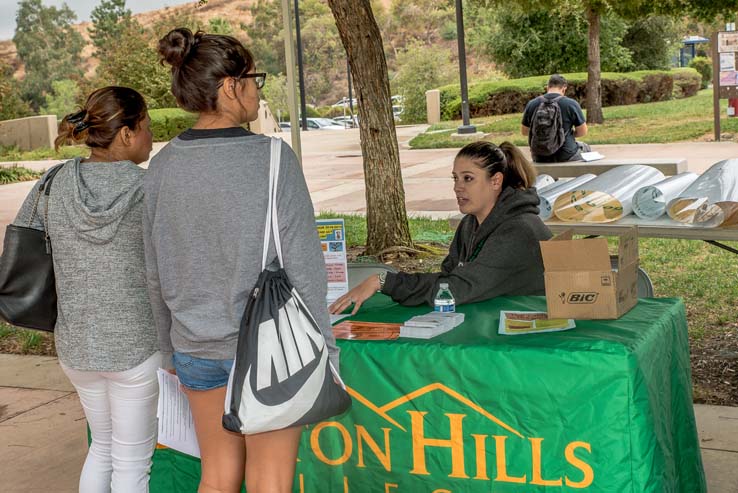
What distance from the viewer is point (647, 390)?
2637mm

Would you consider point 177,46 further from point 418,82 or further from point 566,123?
point 418,82

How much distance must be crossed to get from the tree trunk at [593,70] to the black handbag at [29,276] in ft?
64.6

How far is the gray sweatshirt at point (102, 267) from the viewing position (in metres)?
2.53

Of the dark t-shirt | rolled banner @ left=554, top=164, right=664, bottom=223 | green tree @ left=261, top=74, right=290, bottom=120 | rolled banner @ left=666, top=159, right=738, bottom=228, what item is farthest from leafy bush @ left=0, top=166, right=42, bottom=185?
green tree @ left=261, top=74, right=290, bottom=120

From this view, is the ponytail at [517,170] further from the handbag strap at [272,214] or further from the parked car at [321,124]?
the parked car at [321,124]

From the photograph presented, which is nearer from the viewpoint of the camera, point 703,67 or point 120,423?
point 120,423

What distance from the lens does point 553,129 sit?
830 centimetres

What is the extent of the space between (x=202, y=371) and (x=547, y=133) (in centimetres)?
654

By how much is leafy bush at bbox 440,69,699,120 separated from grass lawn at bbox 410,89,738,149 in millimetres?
773

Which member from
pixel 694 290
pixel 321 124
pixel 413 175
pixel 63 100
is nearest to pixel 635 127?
pixel 413 175

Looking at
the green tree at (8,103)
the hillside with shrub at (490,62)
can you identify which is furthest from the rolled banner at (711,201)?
the green tree at (8,103)

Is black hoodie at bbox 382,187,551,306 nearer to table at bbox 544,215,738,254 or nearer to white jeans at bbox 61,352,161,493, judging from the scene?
table at bbox 544,215,738,254

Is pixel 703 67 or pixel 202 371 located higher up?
pixel 703 67

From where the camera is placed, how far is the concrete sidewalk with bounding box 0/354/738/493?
3.86m
